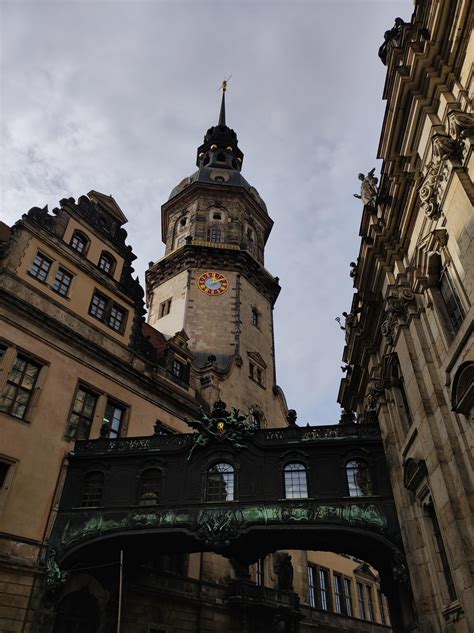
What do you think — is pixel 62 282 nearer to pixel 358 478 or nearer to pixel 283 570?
pixel 358 478

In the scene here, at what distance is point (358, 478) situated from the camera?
17.2 metres

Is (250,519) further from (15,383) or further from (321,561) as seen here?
(321,561)

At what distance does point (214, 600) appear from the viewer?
23266 mm

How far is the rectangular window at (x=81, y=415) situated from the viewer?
2036 centimetres

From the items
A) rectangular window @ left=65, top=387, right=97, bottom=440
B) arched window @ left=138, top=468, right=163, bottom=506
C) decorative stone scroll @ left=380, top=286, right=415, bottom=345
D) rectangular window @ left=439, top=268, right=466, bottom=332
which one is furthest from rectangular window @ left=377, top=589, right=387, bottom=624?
rectangular window @ left=439, top=268, right=466, bottom=332

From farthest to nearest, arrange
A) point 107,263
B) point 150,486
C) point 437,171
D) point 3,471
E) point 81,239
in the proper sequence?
point 107,263, point 81,239, point 150,486, point 3,471, point 437,171

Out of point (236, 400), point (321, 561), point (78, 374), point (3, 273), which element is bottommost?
point (321, 561)

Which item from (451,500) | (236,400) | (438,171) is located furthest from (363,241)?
(236,400)

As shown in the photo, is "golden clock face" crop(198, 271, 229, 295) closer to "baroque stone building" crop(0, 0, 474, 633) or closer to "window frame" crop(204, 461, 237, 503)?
"baroque stone building" crop(0, 0, 474, 633)

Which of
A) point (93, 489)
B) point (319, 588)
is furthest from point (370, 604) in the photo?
point (93, 489)

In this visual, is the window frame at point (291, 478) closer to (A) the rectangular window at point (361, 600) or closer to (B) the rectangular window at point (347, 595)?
(B) the rectangular window at point (347, 595)

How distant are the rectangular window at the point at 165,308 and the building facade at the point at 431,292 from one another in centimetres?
2318

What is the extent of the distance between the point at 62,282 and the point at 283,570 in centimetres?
2076

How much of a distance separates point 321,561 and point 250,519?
2153cm
